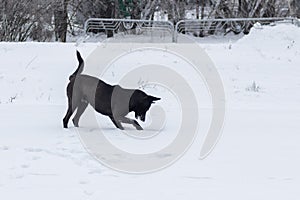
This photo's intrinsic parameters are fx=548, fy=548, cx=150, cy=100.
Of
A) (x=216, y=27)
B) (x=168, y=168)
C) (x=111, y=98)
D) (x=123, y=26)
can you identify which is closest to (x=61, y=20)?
(x=123, y=26)

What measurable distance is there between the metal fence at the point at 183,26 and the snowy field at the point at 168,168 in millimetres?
8491

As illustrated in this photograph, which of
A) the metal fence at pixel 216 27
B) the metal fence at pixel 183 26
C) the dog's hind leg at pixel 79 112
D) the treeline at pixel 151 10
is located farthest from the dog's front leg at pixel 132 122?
the metal fence at pixel 216 27

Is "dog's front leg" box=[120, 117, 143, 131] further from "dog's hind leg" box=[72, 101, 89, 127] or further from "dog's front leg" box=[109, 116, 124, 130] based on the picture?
"dog's hind leg" box=[72, 101, 89, 127]

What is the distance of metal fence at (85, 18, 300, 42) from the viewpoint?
17969mm

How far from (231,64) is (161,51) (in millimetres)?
1839

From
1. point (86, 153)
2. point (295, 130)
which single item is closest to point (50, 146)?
point (86, 153)

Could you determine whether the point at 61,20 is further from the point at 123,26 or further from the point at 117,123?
the point at 117,123

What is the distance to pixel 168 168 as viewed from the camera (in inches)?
176

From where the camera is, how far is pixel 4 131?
5680mm

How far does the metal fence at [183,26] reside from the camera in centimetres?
1797

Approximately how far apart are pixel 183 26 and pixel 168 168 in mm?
17347

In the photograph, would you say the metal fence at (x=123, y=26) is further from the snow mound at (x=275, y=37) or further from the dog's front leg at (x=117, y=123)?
the dog's front leg at (x=117, y=123)

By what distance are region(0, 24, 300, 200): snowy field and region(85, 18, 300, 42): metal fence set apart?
8491 millimetres

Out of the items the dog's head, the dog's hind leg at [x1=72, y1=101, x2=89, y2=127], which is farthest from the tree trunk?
the dog's head
